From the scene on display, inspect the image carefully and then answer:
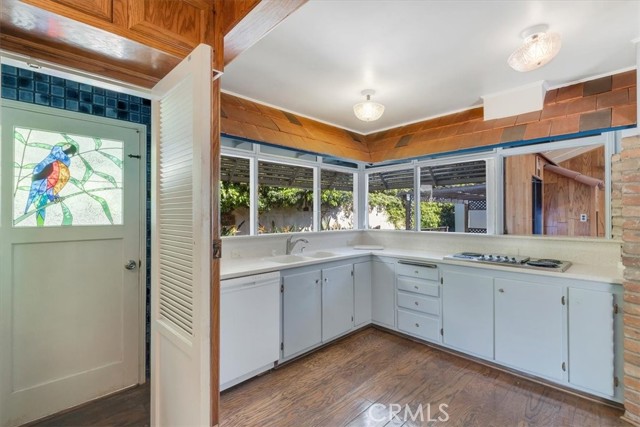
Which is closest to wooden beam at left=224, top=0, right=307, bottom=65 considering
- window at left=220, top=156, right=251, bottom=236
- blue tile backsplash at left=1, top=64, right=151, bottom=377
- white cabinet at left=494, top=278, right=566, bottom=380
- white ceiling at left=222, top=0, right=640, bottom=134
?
white ceiling at left=222, top=0, right=640, bottom=134

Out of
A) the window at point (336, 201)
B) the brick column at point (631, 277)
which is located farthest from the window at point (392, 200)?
the brick column at point (631, 277)

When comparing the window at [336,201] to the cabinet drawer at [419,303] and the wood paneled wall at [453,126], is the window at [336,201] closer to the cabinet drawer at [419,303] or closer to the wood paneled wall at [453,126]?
the wood paneled wall at [453,126]

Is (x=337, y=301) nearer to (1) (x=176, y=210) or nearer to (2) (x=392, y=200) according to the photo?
(2) (x=392, y=200)

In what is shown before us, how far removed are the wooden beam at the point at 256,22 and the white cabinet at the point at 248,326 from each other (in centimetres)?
153

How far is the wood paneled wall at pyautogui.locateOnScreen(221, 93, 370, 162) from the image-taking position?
2.70 metres

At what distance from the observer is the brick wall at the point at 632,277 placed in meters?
1.85

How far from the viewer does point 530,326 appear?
2.33m

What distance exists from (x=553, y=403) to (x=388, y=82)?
2.72 metres

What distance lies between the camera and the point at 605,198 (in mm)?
2428

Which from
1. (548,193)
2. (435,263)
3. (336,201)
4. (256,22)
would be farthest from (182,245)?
(548,193)

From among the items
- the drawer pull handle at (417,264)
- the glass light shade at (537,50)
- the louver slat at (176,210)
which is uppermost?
the glass light shade at (537,50)

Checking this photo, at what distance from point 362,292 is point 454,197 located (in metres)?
1.55

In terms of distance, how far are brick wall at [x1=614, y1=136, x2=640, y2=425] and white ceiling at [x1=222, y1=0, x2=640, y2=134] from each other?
0.74 m

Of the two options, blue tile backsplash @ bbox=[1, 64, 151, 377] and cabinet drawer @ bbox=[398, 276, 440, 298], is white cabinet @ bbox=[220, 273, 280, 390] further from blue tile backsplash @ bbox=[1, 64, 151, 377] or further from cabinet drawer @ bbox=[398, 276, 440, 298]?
cabinet drawer @ bbox=[398, 276, 440, 298]
